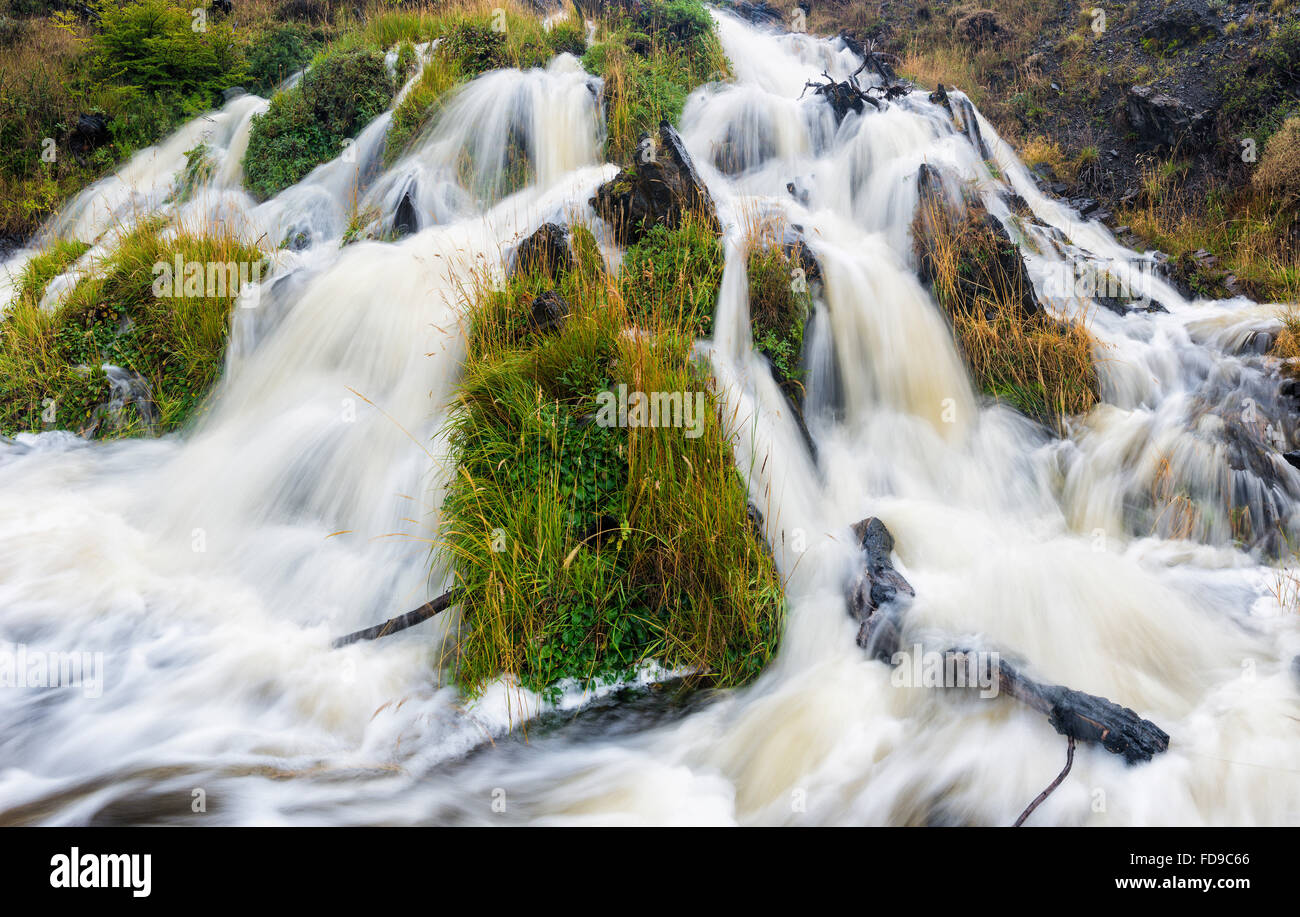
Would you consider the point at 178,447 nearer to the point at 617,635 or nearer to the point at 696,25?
the point at 617,635

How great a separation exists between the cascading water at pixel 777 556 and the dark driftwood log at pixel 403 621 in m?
0.11

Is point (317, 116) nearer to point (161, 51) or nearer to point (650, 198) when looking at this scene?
point (161, 51)

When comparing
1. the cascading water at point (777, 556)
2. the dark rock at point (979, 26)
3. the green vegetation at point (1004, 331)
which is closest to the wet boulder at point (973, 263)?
the green vegetation at point (1004, 331)

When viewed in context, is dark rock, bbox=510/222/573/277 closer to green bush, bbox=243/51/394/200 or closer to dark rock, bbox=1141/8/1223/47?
green bush, bbox=243/51/394/200

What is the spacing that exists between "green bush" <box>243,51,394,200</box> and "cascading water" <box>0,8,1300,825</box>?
1.32 metres

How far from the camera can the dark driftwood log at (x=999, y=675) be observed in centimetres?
305

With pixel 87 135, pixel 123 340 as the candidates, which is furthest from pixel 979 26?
pixel 87 135

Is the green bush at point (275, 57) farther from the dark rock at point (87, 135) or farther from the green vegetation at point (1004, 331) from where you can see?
the green vegetation at point (1004, 331)

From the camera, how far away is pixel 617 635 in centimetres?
349

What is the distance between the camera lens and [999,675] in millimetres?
3404

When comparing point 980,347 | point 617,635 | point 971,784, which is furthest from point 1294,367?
point 617,635

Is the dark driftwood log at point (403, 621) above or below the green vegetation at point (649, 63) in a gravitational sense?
below

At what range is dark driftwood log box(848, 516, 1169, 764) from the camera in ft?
10.0

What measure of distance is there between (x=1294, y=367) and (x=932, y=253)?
10.2ft
